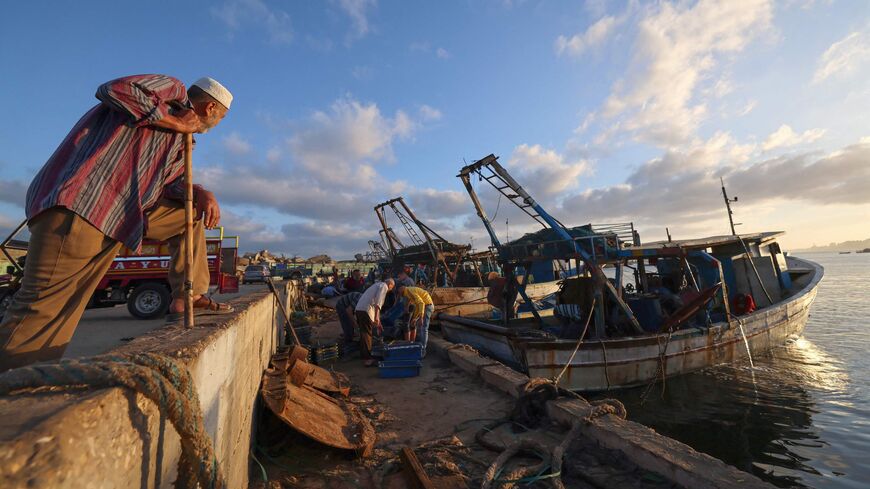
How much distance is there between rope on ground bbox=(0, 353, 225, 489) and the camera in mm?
931

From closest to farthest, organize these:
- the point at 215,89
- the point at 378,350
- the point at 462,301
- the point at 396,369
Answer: the point at 215,89 → the point at 396,369 → the point at 378,350 → the point at 462,301

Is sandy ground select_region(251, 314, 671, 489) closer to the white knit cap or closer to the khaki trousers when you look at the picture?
the khaki trousers

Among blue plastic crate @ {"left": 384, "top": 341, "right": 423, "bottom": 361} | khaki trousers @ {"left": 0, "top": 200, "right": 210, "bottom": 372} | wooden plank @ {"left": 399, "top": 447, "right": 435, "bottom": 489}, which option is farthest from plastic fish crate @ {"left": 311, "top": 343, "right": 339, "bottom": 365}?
khaki trousers @ {"left": 0, "top": 200, "right": 210, "bottom": 372}

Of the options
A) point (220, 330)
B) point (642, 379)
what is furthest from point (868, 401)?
point (220, 330)

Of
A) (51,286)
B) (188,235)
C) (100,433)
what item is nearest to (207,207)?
(188,235)

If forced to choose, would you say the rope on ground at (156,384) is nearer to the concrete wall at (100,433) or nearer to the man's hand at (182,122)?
the concrete wall at (100,433)

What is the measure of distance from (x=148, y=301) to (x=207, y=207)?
552cm

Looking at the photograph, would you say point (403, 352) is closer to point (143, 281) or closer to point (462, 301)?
point (143, 281)

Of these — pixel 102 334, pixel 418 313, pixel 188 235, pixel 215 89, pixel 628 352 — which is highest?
pixel 215 89

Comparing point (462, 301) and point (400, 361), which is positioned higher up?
point (462, 301)

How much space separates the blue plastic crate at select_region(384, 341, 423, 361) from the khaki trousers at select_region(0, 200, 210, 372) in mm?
4975

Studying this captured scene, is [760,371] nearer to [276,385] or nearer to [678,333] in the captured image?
[678,333]

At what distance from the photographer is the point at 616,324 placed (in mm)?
8656

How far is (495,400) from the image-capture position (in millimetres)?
5223
